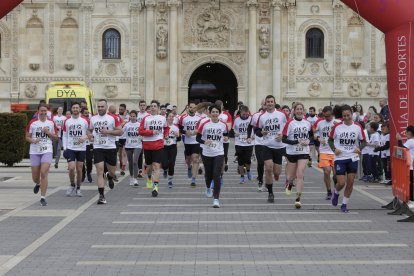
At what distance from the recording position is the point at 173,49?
45.4 m

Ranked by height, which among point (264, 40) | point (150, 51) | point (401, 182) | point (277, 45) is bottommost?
point (401, 182)

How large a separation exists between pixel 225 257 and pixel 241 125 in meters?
12.4

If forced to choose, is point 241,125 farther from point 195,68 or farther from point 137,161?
point 195,68

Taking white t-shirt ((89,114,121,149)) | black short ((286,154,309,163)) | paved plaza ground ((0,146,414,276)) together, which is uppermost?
white t-shirt ((89,114,121,149))

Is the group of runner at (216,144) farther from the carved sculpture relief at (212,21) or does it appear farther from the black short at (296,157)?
the carved sculpture relief at (212,21)

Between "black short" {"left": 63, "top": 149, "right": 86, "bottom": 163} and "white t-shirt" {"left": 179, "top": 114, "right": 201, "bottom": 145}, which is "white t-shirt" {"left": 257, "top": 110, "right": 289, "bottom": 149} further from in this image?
"white t-shirt" {"left": 179, "top": 114, "right": 201, "bottom": 145}

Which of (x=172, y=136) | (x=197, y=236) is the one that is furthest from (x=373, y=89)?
(x=197, y=236)

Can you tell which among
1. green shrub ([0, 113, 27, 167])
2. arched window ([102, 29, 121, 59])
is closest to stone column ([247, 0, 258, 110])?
arched window ([102, 29, 121, 59])

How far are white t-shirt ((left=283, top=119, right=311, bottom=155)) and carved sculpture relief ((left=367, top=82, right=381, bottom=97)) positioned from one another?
2789 cm

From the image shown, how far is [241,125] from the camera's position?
79.7ft

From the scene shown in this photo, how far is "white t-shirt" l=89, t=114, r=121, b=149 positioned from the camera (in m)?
19.3

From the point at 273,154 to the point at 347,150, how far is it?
3116 mm

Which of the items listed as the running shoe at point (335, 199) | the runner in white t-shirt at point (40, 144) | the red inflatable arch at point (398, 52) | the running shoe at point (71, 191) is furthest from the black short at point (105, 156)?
the red inflatable arch at point (398, 52)

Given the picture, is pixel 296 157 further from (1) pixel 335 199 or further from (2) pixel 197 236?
(2) pixel 197 236
